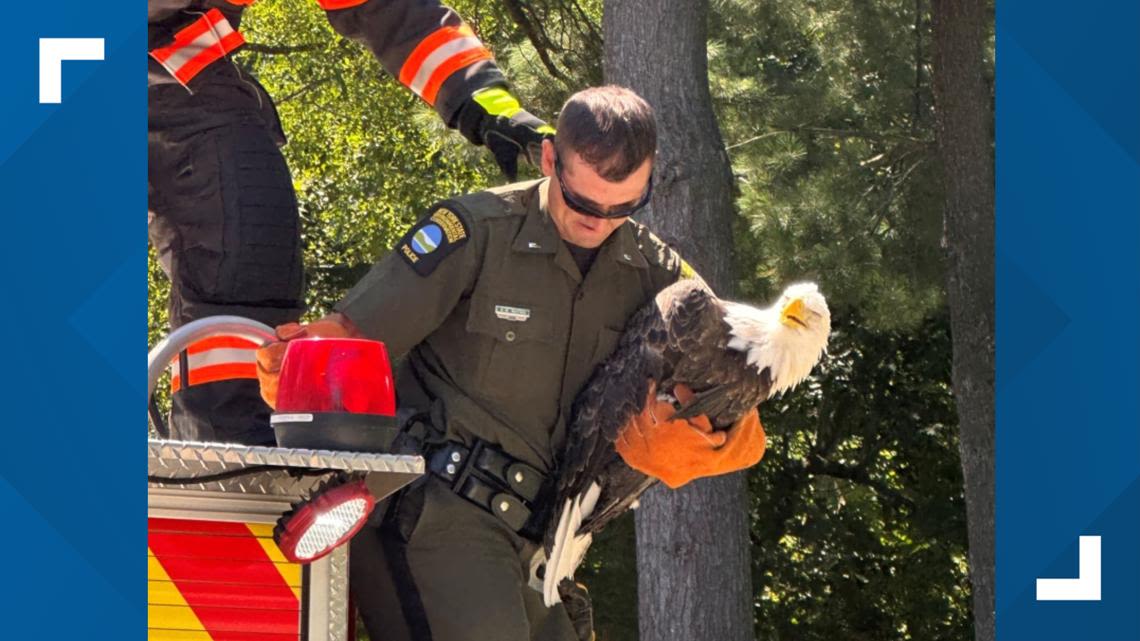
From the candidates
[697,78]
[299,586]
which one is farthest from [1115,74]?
[697,78]

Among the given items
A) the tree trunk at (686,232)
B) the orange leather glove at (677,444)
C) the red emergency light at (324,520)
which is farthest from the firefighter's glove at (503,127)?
the tree trunk at (686,232)

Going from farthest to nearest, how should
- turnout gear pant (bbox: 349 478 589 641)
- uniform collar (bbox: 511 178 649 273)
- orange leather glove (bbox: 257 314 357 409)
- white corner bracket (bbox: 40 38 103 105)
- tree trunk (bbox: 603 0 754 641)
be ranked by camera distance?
1. tree trunk (bbox: 603 0 754 641)
2. uniform collar (bbox: 511 178 649 273)
3. turnout gear pant (bbox: 349 478 589 641)
4. orange leather glove (bbox: 257 314 357 409)
5. white corner bracket (bbox: 40 38 103 105)

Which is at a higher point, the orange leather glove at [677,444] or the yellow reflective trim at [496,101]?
the yellow reflective trim at [496,101]

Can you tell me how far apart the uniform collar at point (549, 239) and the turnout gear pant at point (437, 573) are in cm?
45

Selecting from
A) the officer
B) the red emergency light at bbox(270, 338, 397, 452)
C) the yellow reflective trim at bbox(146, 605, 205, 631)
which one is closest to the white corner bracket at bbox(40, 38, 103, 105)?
the red emergency light at bbox(270, 338, 397, 452)

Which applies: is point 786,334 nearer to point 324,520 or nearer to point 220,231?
point 324,520

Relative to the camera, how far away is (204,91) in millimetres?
3656

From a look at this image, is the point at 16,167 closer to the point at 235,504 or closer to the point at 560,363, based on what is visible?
the point at 235,504

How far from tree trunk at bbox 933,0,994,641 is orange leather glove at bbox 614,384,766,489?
8158 millimetres

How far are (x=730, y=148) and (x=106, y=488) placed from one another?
1000 centimetres

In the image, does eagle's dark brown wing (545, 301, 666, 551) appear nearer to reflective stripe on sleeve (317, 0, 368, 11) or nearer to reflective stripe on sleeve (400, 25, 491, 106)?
reflective stripe on sleeve (400, 25, 491, 106)

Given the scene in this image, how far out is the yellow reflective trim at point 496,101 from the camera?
11.7 ft

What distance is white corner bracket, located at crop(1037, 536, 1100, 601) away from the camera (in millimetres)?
3523

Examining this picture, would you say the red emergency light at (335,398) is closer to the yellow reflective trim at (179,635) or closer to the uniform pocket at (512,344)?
the yellow reflective trim at (179,635)
